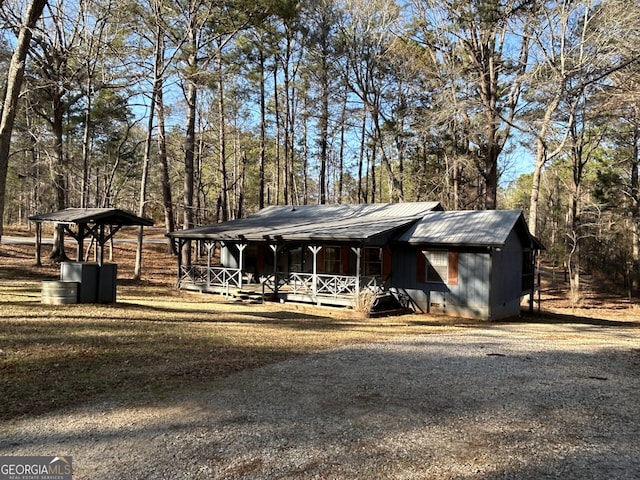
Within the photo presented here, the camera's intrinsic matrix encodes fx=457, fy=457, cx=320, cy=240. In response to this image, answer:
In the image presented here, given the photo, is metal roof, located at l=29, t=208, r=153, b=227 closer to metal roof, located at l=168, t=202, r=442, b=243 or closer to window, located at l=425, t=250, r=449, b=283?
metal roof, located at l=168, t=202, r=442, b=243

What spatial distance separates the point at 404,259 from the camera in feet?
Result: 53.3

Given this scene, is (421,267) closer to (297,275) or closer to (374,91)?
(297,275)

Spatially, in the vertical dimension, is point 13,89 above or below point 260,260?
above

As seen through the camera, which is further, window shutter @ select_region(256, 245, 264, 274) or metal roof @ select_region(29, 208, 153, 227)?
window shutter @ select_region(256, 245, 264, 274)

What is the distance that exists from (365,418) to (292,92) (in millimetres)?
27405

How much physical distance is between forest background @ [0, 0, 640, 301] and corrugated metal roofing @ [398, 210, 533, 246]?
4.95 meters

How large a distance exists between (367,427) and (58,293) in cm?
976

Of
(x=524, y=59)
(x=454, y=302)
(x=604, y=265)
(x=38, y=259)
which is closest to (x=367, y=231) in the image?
(x=454, y=302)

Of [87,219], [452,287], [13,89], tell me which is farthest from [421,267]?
[13,89]

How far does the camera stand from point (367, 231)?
15.3 m

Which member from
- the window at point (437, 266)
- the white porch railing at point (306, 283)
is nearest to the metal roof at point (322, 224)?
the white porch railing at point (306, 283)

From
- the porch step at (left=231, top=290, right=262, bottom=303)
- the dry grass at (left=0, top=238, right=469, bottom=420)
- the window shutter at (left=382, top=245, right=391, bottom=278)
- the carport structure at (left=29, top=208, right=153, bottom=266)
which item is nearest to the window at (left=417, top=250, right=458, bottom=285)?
the window shutter at (left=382, top=245, right=391, bottom=278)

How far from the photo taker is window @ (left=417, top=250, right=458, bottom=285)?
15.2 metres

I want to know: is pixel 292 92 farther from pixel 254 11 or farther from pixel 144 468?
pixel 144 468
